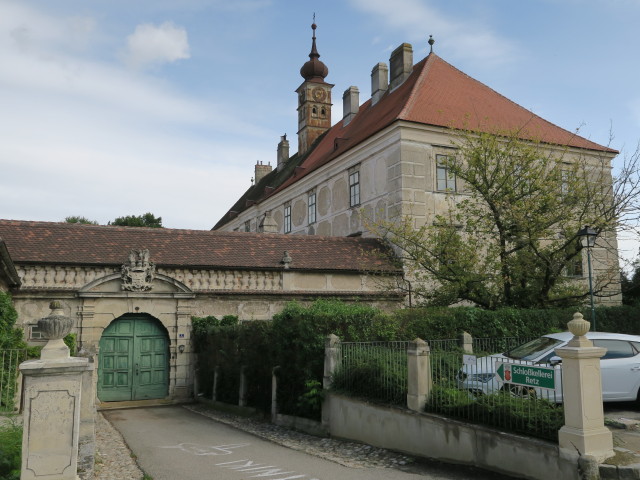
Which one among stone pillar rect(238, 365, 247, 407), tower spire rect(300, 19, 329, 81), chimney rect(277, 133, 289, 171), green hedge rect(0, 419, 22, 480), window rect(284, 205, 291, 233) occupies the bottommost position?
stone pillar rect(238, 365, 247, 407)

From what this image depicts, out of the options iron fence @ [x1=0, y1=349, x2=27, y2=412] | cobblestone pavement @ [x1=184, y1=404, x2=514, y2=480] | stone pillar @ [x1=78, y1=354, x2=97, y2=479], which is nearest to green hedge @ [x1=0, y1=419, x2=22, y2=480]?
stone pillar @ [x1=78, y1=354, x2=97, y2=479]

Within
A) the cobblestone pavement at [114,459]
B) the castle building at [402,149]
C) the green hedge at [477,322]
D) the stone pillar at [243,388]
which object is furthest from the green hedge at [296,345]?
the castle building at [402,149]

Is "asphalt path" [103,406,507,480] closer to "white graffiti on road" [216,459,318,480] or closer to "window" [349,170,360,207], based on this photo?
"white graffiti on road" [216,459,318,480]

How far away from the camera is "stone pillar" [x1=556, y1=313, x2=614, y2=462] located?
722cm

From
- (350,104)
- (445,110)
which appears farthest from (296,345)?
(350,104)

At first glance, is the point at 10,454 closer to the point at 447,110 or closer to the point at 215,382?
the point at 215,382

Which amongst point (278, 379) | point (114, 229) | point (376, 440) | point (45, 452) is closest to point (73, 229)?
point (114, 229)

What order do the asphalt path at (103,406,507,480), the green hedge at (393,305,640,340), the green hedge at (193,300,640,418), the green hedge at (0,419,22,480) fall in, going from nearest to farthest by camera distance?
the green hedge at (0,419,22,480) < the asphalt path at (103,406,507,480) < the green hedge at (193,300,640,418) < the green hedge at (393,305,640,340)

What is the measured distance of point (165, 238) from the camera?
21.7 m

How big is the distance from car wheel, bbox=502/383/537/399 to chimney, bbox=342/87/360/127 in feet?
91.8

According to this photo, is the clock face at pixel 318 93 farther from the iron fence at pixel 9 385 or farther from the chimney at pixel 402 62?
the iron fence at pixel 9 385

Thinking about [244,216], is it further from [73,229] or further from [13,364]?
[13,364]

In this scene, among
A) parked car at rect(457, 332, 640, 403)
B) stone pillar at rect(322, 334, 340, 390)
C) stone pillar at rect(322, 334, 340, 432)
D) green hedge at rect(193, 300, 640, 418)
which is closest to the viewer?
parked car at rect(457, 332, 640, 403)

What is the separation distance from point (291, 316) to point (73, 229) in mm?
10991
